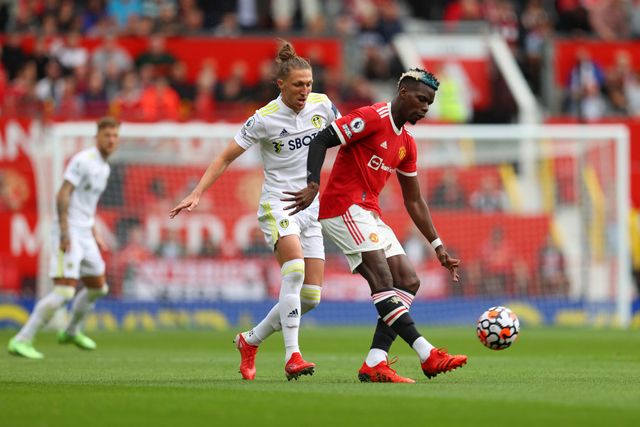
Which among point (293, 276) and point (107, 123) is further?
point (107, 123)

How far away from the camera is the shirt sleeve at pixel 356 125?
1017cm

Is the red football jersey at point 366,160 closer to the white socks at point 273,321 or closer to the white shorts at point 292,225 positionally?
the white shorts at point 292,225

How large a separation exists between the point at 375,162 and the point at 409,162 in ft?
1.31

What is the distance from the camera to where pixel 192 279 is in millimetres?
22688

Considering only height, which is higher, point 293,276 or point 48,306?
point 293,276

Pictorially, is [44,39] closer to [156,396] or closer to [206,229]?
[206,229]

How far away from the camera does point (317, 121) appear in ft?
35.6

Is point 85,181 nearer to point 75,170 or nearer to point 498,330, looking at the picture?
point 75,170

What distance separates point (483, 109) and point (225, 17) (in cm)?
556

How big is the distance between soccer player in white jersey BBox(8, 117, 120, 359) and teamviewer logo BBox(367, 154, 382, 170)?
5.87m

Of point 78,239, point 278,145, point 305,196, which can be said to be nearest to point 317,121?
point 278,145

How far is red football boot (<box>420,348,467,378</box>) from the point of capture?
976 centimetres

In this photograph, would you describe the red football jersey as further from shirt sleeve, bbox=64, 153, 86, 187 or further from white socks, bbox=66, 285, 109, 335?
white socks, bbox=66, 285, 109, 335

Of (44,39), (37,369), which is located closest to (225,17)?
(44,39)
